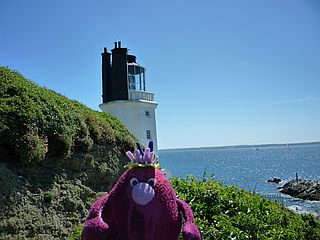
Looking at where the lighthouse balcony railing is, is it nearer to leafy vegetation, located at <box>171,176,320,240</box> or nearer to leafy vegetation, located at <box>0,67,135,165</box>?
leafy vegetation, located at <box>0,67,135,165</box>

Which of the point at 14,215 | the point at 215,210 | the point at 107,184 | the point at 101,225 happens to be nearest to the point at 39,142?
the point at 14,215

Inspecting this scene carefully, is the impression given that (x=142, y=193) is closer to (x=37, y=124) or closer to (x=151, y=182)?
(x=151, y=182)

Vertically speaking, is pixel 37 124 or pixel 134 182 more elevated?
pixel 37 124

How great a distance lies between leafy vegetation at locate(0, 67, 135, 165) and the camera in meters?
6.10

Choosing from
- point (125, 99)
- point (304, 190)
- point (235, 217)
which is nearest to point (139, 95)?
point (125, 99)

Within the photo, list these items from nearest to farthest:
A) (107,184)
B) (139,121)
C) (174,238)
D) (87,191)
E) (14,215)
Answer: (174,238)
(14,215)
(87,191)
(107,184)
(139,121)

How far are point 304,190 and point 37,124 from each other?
120 feet

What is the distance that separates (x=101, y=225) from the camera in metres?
2.68

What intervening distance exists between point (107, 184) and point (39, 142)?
2579mm

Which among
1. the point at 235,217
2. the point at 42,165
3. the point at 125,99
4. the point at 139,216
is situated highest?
the point at 125,99

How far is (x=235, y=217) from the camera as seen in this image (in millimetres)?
4426

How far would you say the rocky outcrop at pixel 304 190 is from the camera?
34.8 metres

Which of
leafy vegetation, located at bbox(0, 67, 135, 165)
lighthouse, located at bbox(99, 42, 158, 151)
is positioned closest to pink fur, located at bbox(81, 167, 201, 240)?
leafy vegetation, located at bbox(0, 67, 135, 165)

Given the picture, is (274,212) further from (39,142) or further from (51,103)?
(51,103)
